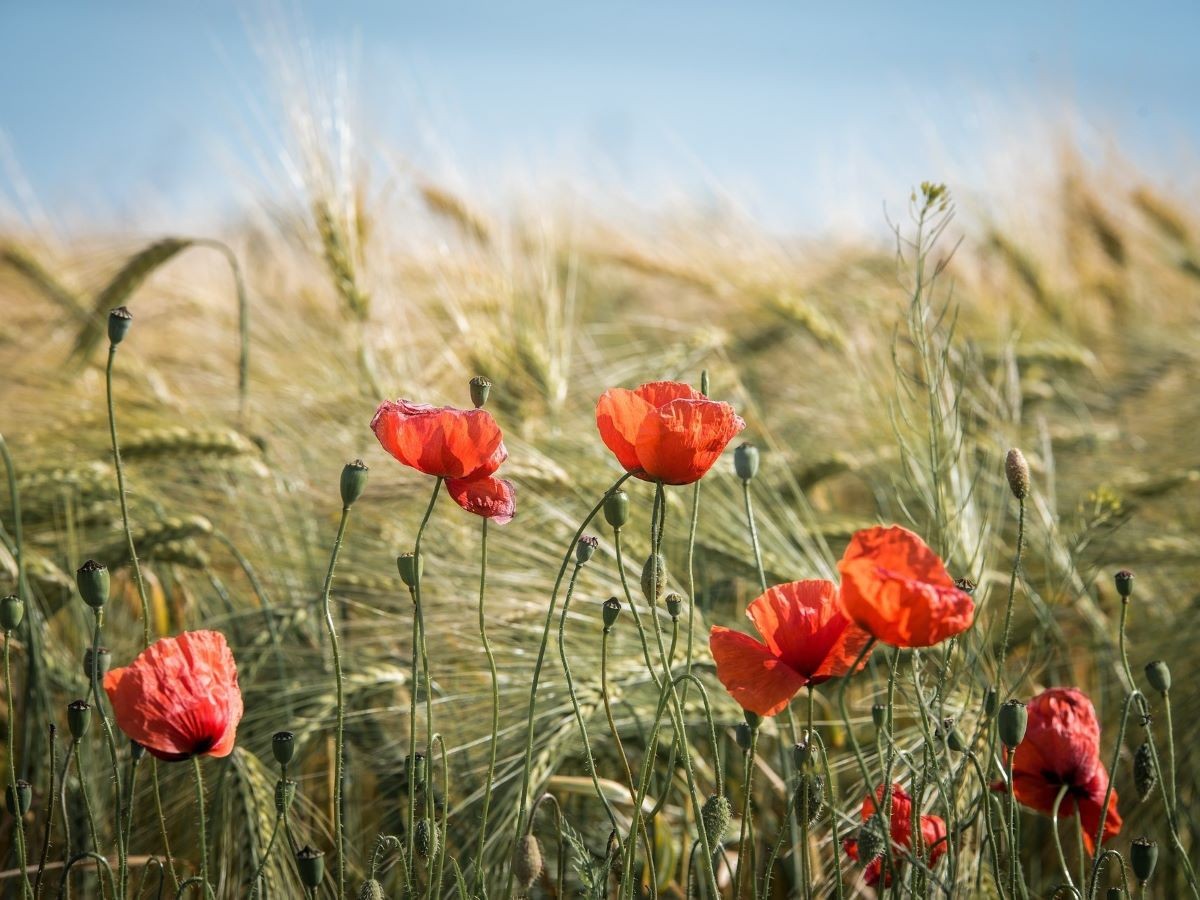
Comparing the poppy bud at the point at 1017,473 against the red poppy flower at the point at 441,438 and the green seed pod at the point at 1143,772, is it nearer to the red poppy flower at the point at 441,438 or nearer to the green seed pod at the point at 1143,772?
the green seed pod at the point at 1143,772

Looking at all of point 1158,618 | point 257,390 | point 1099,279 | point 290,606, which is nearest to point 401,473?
point 290,606

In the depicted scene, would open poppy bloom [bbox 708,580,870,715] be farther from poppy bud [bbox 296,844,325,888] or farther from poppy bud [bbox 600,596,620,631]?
poppy bud [bbox 296,844,325,888]

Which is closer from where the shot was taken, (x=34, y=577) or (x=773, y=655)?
(x=773, y=655)

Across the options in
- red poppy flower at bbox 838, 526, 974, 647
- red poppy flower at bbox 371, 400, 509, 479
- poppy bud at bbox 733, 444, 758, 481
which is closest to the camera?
red poppy flower at bbox 838, 526, 974, 647

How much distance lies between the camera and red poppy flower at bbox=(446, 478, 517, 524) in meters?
0.80

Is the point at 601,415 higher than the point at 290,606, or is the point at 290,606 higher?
the point at 601,415

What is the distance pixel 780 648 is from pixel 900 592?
124 millimetres

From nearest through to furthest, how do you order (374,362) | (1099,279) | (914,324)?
1. (914,324)
2. (374,362)
3. (1099,279)

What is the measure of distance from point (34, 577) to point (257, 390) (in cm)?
67

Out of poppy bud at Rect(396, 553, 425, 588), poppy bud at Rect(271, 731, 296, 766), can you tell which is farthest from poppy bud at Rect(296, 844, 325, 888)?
poppy bud at Rect(396, 553, 425, 588)

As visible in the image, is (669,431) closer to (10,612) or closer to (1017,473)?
(1017,473)

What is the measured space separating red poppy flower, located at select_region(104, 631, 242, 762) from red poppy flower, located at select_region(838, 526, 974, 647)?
378 mm

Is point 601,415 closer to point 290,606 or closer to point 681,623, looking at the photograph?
point 681,623

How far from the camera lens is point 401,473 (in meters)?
1.46
